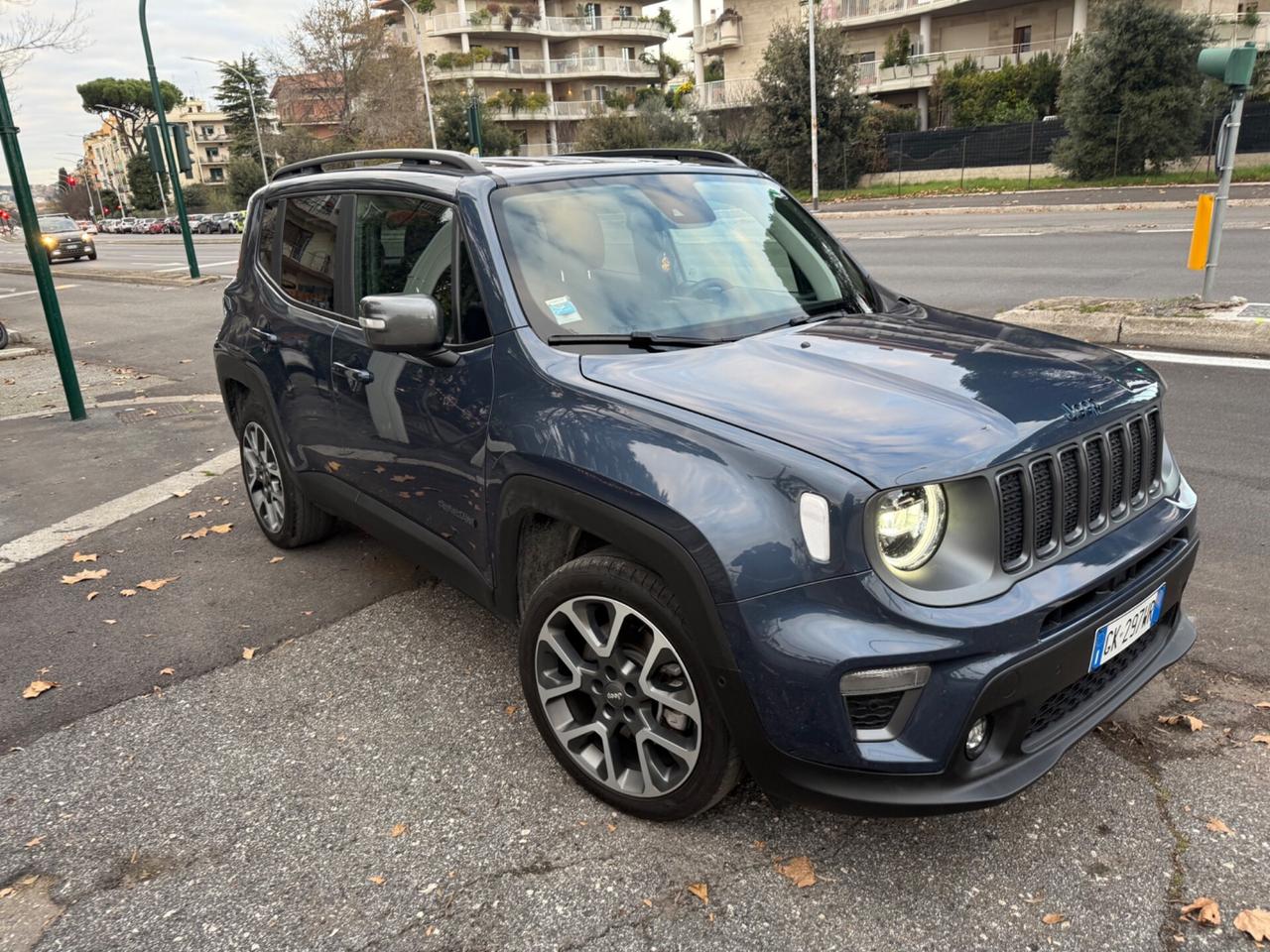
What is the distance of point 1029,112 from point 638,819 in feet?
140

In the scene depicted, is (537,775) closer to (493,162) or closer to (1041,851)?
(1041,851)

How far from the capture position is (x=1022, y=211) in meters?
22.7

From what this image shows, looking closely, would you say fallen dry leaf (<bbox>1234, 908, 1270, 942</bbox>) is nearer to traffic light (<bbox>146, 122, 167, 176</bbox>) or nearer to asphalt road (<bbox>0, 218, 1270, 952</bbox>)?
asphalt road (<bbox>0, 218, 1270, 952</bbox>)

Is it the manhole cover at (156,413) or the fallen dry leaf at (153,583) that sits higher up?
the manhole cover at (156,413)

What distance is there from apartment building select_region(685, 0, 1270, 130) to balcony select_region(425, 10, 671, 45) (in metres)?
16.3

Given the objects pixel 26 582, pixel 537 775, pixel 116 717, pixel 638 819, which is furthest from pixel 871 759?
pixel 26 582

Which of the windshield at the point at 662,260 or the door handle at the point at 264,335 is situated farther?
the door handle at the point at 264,335

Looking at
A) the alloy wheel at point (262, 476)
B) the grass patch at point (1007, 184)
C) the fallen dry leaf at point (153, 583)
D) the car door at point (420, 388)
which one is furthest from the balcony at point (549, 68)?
the car door at point (420, 388)

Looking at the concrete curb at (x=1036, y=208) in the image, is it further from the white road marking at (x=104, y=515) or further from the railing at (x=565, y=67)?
the railing at (x=565, y=67)

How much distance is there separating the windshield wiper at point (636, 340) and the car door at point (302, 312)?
135 centimetres

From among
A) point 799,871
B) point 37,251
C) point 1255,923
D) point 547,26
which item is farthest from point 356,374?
point 547,26

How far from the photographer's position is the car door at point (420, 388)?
10.2 ft

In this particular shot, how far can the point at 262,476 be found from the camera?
5.02 meters

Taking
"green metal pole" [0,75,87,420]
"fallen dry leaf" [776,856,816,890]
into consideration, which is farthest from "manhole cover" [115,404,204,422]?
"fallen dry leaf" [776,856,816,890]
